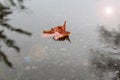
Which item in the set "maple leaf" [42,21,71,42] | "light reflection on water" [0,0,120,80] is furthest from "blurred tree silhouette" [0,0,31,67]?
"maple leaf" [42,21,71,42]

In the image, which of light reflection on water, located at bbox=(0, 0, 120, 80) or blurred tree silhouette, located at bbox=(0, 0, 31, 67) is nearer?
light reflection on water, located at bbox=(0, 0, 120, 80)

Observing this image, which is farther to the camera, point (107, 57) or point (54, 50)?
point (54, 50)

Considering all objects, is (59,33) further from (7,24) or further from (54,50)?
(7,24)

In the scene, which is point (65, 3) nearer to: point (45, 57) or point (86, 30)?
point (86, 30)

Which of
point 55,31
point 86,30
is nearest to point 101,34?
point 86,30

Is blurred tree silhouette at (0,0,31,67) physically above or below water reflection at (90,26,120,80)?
above

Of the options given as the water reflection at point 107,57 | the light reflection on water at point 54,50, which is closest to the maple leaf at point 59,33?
the light reflection on water at point 54,50

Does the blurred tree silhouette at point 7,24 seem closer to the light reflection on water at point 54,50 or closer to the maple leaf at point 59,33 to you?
the light reflection on water at point 54,50

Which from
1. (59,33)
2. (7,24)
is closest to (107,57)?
(59,33)

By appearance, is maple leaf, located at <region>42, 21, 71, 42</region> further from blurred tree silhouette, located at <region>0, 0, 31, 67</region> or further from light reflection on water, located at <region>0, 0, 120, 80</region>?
blurred tree silhouette, located at <region>0, 0, 31, 67</region>
